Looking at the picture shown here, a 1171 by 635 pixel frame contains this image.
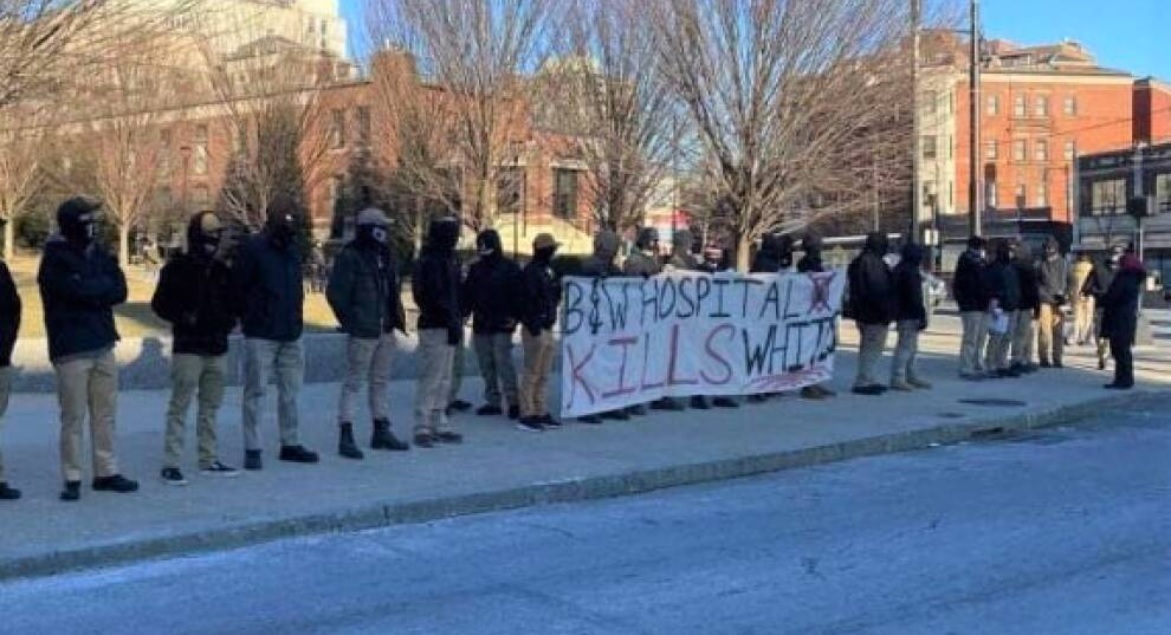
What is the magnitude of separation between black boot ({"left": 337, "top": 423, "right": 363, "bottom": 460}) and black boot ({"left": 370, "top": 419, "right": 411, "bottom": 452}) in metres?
0.29

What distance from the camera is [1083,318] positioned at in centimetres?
2262

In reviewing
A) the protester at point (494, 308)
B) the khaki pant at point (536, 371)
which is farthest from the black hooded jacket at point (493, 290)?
the khaki pant at point (536, 371)

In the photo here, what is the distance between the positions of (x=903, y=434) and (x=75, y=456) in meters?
7.06

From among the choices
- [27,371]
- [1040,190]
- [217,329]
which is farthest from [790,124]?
[1040,190]

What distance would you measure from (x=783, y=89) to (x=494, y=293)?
10576 mm

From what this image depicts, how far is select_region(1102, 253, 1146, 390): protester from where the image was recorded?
51.7 feet

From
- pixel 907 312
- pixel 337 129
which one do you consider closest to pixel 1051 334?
pixel 907 312

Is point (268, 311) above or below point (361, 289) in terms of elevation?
below

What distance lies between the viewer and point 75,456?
27.0 ft

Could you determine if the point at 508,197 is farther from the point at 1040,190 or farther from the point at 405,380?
the point at 1040,190

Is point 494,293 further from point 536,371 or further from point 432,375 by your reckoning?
point 432,375

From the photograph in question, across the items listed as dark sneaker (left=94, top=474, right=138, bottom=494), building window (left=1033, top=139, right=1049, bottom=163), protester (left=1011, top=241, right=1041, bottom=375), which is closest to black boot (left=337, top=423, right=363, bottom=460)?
dark sneaker (left=94, top=474, right=138, bottom=494)

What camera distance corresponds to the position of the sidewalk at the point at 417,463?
753 centimetres

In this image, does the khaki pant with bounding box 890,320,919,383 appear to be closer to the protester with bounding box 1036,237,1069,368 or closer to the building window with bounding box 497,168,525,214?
the protester with bounding box 1036,237,1069,368
